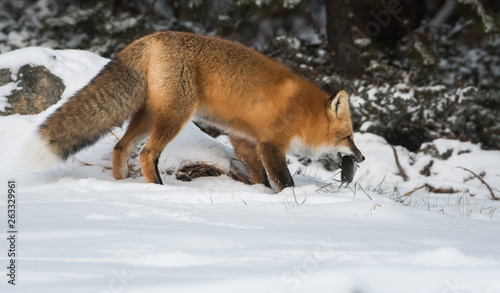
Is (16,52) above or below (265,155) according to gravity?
below

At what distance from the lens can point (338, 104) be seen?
176 inches

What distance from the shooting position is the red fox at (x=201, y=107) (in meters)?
3.79

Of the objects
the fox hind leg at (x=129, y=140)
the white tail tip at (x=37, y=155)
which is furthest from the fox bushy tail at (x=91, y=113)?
the fox hind leg at (x=129, y=140)

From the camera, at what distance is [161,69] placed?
3.92m

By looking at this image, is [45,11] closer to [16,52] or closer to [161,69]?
[16,52]

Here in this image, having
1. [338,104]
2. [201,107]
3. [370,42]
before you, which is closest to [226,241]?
[201,107]

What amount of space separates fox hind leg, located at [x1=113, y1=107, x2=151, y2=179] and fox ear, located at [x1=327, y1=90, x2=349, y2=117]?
1.59 metres

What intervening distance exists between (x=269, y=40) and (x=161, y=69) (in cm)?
731

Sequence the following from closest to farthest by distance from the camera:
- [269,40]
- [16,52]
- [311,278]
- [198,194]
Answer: [311,278]
[198,194]
[16,52]
[269,40]

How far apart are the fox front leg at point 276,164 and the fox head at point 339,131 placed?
58 centimetres

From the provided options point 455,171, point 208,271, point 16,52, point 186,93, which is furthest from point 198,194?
point 455,171

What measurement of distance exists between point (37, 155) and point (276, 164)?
184cm

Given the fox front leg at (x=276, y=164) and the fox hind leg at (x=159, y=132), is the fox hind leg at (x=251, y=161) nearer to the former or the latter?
the fox front leg at (x=276, y=164)

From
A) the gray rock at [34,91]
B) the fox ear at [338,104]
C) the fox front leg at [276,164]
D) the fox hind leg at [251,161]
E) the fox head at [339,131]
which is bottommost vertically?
the gray rock at [34,91]
